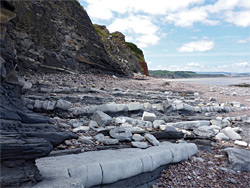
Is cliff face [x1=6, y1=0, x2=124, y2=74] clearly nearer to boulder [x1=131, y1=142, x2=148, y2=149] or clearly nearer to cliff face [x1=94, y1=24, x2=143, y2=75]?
cliff face [x1=94, y1=24, x2=143, y2=75]

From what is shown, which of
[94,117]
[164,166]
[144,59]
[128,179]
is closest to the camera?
[128,179]

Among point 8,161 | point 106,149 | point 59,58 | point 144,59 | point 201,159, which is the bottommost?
point 201,159

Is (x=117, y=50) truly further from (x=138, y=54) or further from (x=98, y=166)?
(x=98, y=166)

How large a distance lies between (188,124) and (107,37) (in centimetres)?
2430

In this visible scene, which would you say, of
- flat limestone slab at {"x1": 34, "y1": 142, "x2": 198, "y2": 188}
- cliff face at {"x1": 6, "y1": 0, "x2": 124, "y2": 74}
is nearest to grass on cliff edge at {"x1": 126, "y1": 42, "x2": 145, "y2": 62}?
cliff face at {"x1": 6, "y1": 0, "x2": 124, "y2": 74}

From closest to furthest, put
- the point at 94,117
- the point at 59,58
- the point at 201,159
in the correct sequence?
the point at 201,159
the point at 94,117
the point at 59,58

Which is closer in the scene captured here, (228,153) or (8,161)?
(8,161)

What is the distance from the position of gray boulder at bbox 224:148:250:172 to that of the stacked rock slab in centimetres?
348

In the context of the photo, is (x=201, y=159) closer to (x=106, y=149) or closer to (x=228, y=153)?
(x=228, y=153)

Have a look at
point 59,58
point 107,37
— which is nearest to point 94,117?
point 59,58

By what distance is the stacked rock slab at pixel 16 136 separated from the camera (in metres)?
1.67

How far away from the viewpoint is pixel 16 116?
1975 mm

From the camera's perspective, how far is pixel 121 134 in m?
4.04

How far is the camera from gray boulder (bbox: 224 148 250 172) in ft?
12.4
